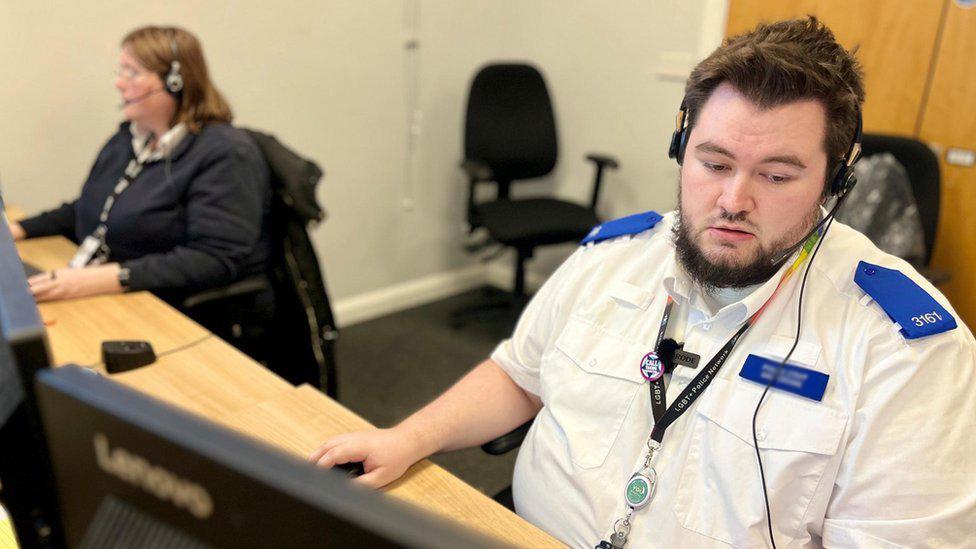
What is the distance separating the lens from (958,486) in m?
0.88

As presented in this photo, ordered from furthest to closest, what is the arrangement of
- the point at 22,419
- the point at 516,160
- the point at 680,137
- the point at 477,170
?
the point at 516,160 → the point at 477,170 → the point at 680,137 → the point at 22,419

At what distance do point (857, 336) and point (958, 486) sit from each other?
22 cm

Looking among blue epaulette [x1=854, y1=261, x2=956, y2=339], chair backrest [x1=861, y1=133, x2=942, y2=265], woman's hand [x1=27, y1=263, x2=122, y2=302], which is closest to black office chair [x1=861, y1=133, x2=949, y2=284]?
chair backrest [x1=861, y1=133, x2=942, y2=265]

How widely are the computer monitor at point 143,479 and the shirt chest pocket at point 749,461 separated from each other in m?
0.76

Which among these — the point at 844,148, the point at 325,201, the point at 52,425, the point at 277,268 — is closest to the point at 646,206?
the point at 325,201

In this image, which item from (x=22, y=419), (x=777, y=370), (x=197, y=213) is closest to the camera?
(x=22, y=419)

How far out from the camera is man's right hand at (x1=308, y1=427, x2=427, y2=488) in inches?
41.0

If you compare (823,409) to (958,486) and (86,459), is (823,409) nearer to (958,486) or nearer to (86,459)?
(958,486)

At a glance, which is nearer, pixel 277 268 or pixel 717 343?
pixel 717 343

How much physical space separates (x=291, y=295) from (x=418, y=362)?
3.66 feet

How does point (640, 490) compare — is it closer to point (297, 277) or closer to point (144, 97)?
point (297, 277)

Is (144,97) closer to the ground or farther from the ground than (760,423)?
farther from the ground

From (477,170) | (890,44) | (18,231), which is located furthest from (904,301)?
(477,170)

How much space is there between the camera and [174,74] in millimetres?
2016
